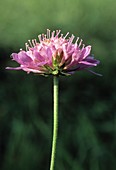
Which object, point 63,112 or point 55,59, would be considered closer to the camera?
point 55,59

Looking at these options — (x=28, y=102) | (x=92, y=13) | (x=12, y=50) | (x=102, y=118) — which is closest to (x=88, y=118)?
→ (x=102, y=118)

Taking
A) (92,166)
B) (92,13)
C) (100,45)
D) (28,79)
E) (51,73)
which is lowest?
(92,166)

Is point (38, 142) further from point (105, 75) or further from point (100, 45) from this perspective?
point (100, 45)

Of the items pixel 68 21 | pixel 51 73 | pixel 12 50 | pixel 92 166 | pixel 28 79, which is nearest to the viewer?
pixel 51 73

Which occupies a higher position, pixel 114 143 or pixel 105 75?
pixel 105 75

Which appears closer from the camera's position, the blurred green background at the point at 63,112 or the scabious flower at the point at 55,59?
the scabious flower at the point at 55,59

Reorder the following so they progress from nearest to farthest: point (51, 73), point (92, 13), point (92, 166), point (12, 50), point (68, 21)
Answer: point (51, 73)
point (92, 166)
point (12, 50)
point (68, 21)
point (92, 13)

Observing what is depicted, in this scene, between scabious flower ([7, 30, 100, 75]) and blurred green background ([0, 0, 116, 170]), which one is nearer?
scabious flower ([7, 30, 100, 75])

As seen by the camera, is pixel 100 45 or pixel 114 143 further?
pixel 100 45
